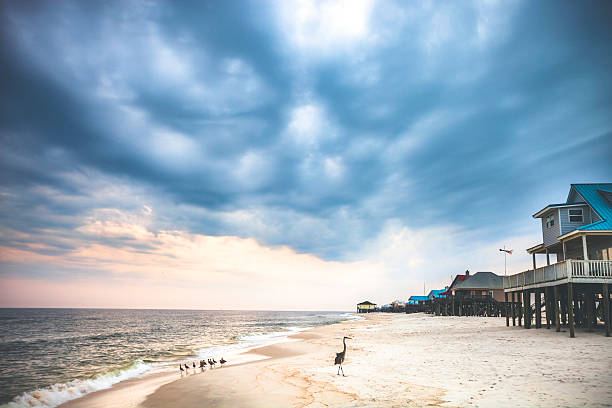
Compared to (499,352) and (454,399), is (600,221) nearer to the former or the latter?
(499,352)

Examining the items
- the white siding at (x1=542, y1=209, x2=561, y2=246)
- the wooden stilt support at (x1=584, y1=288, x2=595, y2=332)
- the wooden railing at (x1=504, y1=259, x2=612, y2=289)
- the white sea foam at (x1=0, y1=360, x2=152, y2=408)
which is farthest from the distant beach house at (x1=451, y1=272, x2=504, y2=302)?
the white sea foam at (x1=0, y1=360, x2=152, y2=408)

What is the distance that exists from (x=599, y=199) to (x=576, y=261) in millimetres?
6296

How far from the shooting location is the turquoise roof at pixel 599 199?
18.8 m

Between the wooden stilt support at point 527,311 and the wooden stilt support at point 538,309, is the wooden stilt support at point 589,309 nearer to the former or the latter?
the wooden stilt support at point 538,309

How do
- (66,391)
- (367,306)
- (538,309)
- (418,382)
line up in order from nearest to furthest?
(418,382), (66,391), (538,309), (367,306)

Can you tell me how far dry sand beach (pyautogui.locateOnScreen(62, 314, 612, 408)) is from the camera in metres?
8.00

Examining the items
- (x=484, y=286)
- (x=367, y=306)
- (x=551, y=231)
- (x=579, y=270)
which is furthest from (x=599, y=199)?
(x=367, y=306)

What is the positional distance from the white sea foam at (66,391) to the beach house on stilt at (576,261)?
21.2 m

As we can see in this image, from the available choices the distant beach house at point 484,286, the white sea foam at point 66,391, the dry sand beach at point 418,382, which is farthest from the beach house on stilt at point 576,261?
the distant beach house at point 484,286

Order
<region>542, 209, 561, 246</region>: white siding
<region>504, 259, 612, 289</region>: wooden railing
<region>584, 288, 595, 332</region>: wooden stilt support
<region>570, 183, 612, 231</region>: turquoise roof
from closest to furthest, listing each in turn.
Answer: <region>504, 259, 612, 289</region>: wooden railing < <region>584, 288, 595, 332</region>: wooden stilt support < <region>570, 183, 612, 231</region>: turquoise roof < <region>542, 209, 561, 246</region>: white siding

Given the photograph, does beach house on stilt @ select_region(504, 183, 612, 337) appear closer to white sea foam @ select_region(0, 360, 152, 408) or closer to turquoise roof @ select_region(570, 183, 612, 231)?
turquoise roof @ select_region(570, 183, 612, 231)

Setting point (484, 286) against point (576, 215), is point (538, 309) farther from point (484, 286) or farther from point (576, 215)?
point (484, 286)

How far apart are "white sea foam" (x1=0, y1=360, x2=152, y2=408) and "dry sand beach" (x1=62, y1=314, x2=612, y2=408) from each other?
2.81 ft

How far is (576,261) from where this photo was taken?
17.9 meters
